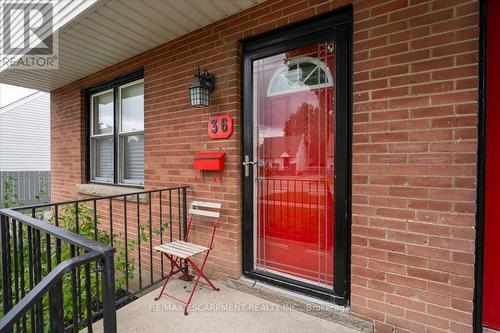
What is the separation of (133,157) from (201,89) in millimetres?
1916

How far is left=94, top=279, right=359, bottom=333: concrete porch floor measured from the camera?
6.65ft

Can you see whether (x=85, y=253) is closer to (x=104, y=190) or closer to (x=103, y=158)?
(x=104, y=190)

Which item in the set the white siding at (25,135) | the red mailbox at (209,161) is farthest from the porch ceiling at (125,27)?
the white siding at (25,135)

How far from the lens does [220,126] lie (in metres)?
2.74

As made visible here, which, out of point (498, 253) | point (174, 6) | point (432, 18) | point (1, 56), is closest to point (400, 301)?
point (498, 253)

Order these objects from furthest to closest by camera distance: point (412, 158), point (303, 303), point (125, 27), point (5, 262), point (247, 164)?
point (125, 27) < point (247, 164) < point (303, 303) < point (5, 262) < point (412, 158)

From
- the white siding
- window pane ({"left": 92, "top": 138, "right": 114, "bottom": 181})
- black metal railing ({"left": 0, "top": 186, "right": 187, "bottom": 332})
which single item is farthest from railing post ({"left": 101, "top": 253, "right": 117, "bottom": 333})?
the white siding

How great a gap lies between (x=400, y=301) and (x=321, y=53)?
1987 millimetres

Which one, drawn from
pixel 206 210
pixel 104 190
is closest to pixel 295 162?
pixel 206 210

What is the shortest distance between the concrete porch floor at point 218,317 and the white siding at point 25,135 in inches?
507

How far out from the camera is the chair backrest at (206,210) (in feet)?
8.93

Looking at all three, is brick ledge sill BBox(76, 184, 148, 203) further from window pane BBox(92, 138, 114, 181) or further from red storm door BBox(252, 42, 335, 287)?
red storm door BBox(252, 42, 335, 287)

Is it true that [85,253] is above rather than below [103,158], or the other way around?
below

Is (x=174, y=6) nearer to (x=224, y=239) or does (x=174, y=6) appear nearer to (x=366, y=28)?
(x=366, y=28)
